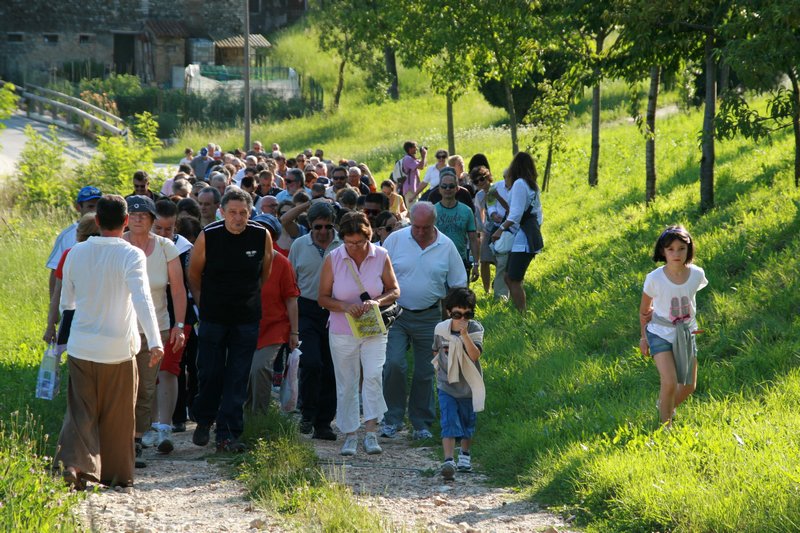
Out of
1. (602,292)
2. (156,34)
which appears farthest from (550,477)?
(156,34)

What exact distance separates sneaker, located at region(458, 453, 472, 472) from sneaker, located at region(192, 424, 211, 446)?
1.99 meters

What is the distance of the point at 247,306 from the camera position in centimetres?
838

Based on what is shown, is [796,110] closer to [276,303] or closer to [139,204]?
[276,303]

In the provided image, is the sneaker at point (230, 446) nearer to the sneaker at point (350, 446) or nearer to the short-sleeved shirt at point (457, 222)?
the sneaker at point (350, 446)

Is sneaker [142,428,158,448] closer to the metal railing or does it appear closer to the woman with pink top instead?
the woman with pink top

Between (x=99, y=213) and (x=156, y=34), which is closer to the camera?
(x=99, y=213)

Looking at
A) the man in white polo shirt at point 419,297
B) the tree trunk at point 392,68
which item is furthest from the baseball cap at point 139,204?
the tree trunk at point 392,68

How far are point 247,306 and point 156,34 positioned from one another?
54.3 metres

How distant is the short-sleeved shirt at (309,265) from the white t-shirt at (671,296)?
2.87m

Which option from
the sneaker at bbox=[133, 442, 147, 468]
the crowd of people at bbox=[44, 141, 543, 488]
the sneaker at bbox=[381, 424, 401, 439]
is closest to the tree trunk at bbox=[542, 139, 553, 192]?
the crowd of people at bbox=[44, 141, 543, 488]

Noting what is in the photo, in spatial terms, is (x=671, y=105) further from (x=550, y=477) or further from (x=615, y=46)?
(x=550, y=477)

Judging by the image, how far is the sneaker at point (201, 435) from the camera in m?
8.68

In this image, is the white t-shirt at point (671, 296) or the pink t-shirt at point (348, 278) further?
the pink t-shirt at point (348, 278)

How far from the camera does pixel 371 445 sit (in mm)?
8703
